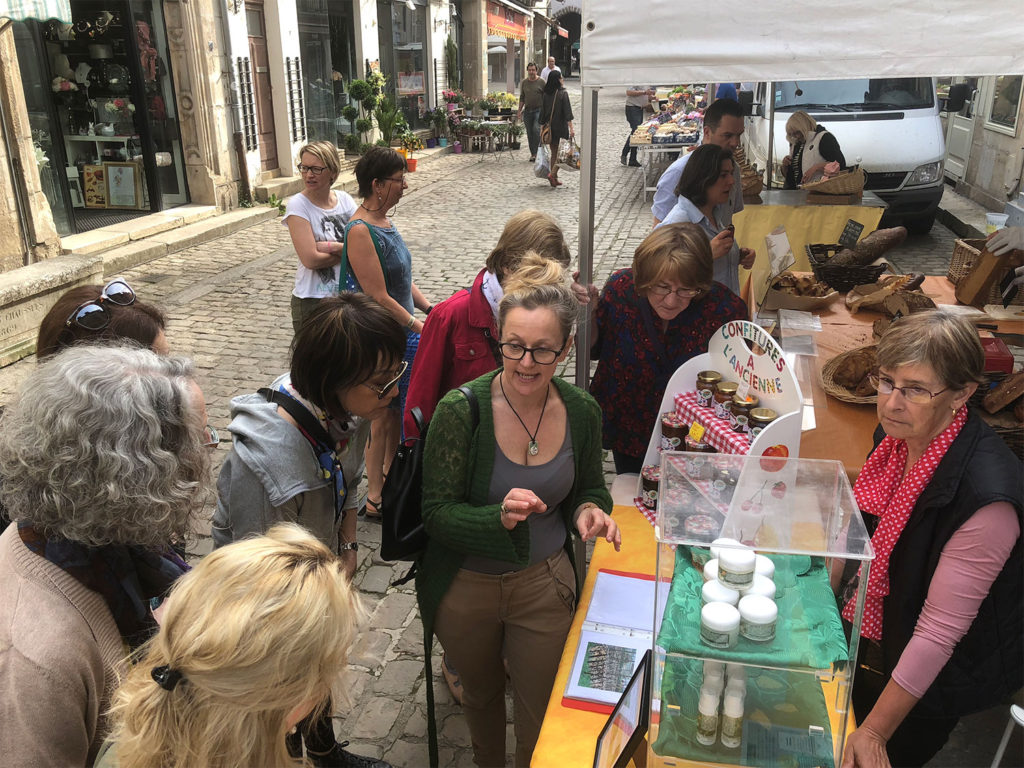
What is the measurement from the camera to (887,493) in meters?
2.14

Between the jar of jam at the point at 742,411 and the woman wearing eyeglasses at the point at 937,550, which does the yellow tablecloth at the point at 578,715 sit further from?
the jar of jam at the point at 742,411

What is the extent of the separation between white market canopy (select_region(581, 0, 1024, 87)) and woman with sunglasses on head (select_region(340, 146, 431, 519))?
73.2 inches

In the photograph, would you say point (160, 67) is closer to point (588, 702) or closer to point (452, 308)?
point (452, 308)

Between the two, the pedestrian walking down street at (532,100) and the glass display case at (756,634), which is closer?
the glass display case at (756,634)

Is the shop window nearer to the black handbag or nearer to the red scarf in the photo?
the red scarf

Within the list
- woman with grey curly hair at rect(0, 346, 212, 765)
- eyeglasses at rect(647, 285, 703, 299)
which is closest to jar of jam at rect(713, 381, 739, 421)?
eyeglasses at rect(647, 285, 703, 299)

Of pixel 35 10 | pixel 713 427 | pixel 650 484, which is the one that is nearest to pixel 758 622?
pixel 713 427

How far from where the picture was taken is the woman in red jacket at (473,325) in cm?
298

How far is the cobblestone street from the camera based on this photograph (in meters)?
3.17

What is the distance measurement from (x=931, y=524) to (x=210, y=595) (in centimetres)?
172

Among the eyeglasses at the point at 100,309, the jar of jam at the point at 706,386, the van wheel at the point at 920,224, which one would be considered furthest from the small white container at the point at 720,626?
Result: the van wheel at the point at 920,224

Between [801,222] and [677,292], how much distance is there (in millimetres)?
4169

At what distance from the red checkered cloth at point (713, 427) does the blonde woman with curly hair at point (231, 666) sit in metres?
1.50

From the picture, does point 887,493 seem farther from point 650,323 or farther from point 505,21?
point 505,21
